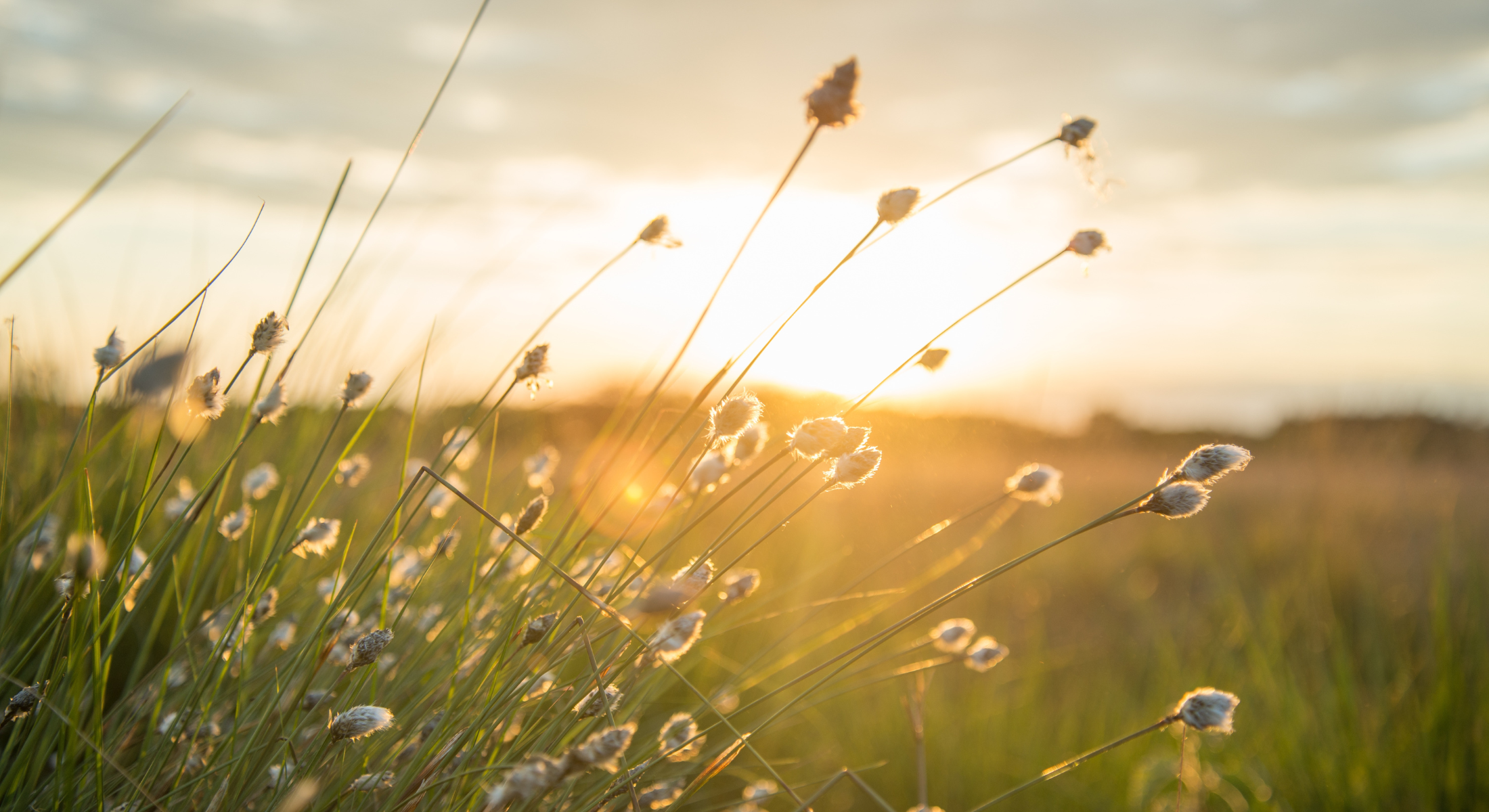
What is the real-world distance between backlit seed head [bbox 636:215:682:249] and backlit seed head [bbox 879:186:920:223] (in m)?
0.38

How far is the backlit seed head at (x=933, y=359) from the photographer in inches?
53.8

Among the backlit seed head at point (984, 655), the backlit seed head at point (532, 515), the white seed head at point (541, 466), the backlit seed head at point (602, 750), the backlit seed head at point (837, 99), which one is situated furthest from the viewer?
the white seed head at point (541, 466)

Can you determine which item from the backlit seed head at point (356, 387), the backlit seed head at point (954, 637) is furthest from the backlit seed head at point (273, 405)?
the backlit seed head at point (954, 637)

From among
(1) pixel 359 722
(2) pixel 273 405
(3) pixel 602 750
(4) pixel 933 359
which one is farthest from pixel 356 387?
(4) pixel 933 359

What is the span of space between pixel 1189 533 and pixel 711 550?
6.66m

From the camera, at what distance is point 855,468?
1176 millimetres

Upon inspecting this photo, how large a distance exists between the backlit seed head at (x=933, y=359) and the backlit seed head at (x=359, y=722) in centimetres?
98

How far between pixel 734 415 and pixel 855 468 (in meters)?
0.20

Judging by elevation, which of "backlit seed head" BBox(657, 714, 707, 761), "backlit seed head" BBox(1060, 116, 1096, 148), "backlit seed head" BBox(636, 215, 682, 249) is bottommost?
"backlit seed head" BBox(657, 714, 707, 761)

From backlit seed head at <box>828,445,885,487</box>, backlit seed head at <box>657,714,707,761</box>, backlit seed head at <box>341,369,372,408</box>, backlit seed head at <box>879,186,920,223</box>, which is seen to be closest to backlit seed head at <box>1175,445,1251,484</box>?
backlit seed head at <box>828,445,885,487</box>

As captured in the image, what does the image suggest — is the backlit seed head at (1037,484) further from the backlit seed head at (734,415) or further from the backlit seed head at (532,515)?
the backlit seed head at (532,515)

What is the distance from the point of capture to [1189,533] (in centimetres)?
666

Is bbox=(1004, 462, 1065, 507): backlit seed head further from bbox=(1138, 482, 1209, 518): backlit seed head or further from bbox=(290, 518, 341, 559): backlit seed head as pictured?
→ bbox=(290, 518, 341, 559): backlit seed head

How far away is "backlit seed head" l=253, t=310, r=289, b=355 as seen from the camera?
3.90 feet
